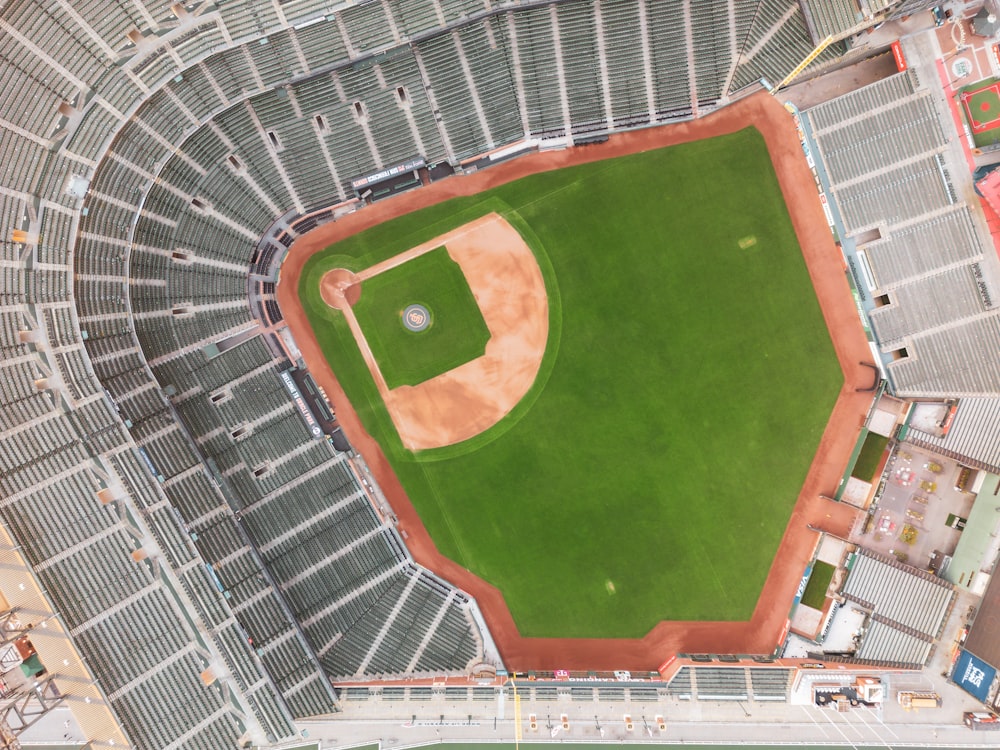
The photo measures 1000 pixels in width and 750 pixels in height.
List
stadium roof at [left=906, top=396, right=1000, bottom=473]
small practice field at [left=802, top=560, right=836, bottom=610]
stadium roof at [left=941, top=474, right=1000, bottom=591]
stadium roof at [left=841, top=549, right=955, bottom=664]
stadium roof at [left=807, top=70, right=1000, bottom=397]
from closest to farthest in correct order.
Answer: stadium roof at [left=807, top=70, right=1000, bottom=397]
stadium roof at [left=906, top=396, right=1000, bottom=473]
stadium roof at [left=941, top=474, right=1000, bottom=591]
stadium roof at [left=841, top=549, right=955, bottom=664]
small practice field at [left=802, top=560, right=836, bottom=610]

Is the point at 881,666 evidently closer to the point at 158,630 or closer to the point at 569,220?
the point at 569,220

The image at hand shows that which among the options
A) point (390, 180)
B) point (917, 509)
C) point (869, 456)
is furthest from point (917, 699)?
point (390, 180)

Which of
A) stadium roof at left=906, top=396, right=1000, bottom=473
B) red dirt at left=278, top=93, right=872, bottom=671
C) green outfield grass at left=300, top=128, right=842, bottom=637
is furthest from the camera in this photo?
green outfield grass at left=300, top=128, right=842, bottom=637

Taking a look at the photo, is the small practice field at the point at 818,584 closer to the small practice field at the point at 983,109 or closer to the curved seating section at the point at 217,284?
the curved seating section at the point at 217,284

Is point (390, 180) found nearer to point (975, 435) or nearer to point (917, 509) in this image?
point (975, 435)

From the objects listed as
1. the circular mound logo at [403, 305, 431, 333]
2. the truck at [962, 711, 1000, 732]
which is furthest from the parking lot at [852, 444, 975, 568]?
the circular mound logo at [403, 305, 431, 333]

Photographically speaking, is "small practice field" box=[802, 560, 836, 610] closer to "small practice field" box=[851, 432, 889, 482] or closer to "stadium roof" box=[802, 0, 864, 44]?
"small practice field" box=[851, 432, 889, 482]

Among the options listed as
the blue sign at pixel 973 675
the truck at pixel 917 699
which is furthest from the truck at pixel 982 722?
the truck at pixel 917 699
